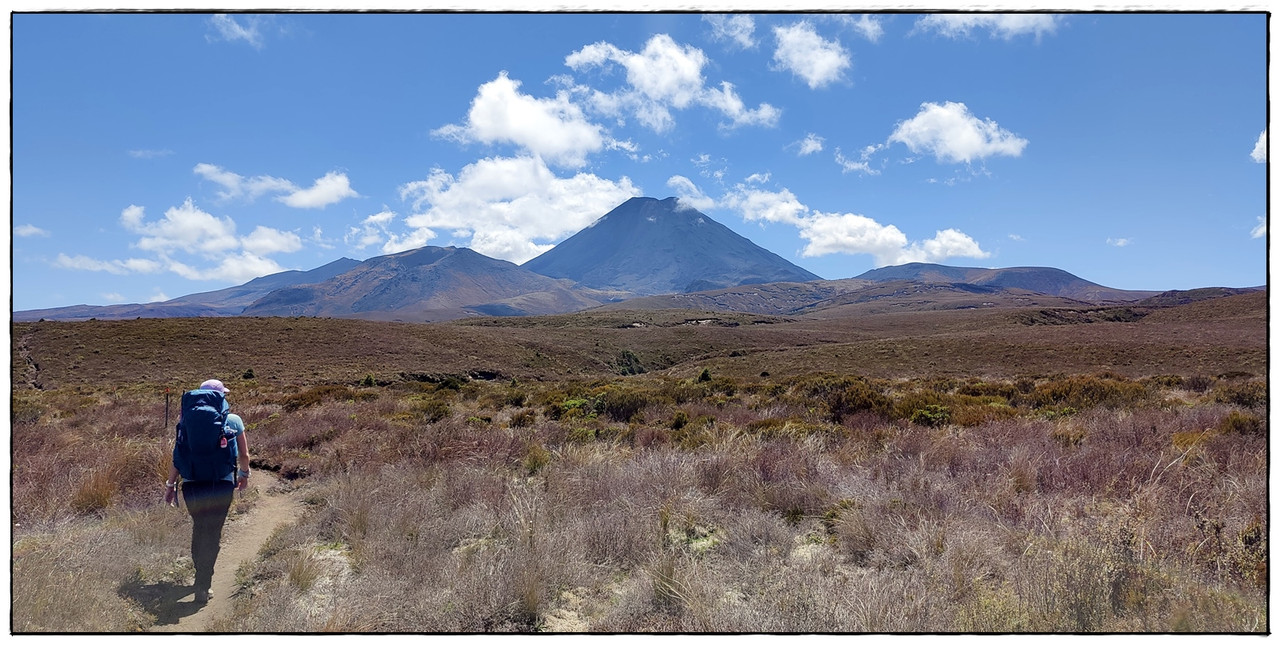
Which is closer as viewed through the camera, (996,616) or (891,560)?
(996,616)

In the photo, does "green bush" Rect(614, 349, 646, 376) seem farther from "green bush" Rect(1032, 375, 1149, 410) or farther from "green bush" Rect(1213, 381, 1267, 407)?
"green bush" Rect(1213, 381, 1267, 407)

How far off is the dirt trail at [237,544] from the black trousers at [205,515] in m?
0.22

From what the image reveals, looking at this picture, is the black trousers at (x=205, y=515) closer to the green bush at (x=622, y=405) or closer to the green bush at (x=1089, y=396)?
the green bush at (x=622, y=405)

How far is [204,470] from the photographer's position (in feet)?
13.8

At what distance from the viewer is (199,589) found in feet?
13.9

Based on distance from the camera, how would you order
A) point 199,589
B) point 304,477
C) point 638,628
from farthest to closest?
point 304,477, point 199,589, point 638,628

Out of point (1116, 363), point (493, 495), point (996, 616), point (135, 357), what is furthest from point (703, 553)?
point (135, 357)

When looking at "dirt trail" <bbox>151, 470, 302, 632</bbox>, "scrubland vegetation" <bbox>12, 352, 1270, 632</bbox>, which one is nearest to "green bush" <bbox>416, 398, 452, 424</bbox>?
"scrubland vegetation" <bbox>12, 352, 1270, 632</bbox>

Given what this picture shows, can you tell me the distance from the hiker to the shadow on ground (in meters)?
0.12

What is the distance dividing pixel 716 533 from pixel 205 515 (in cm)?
428

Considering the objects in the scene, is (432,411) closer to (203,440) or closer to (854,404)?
(203,440)

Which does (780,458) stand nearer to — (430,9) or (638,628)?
(638,628)

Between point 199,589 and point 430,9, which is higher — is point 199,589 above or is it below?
below

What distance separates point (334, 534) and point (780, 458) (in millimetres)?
4910
